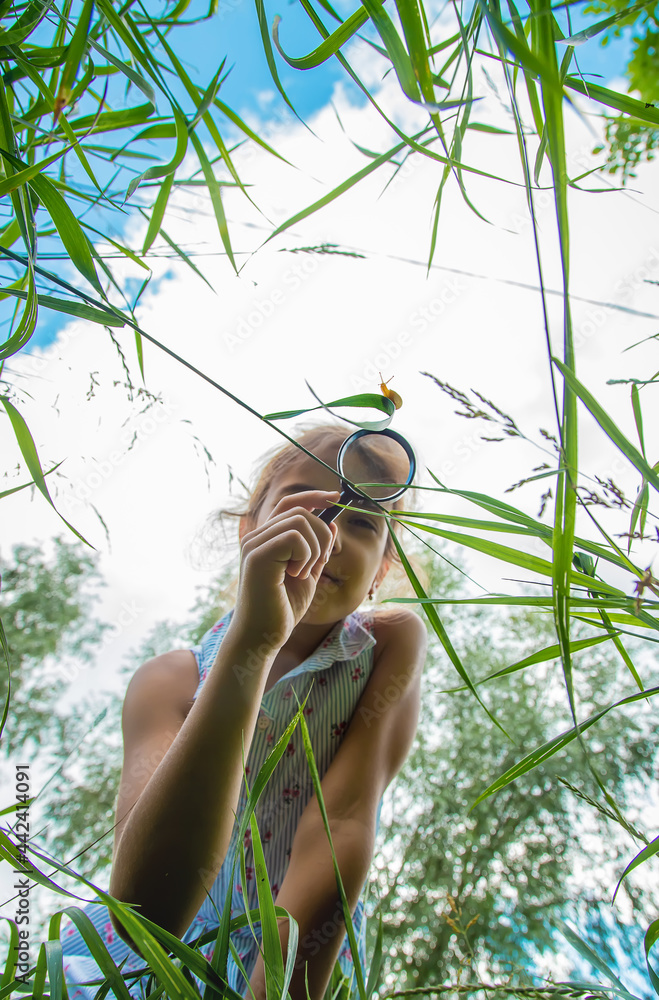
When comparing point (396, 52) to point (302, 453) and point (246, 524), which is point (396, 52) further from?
point (246, 524)

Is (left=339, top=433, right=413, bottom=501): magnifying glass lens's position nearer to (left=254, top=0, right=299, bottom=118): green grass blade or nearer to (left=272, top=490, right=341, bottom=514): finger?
(left=272, top=490, right=341, bottom=514): finger

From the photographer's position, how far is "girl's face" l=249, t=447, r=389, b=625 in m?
0.90

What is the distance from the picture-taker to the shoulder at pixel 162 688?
86 centimetres

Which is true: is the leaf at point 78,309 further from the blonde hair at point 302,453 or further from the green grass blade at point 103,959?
the blonde hair at point 302,453

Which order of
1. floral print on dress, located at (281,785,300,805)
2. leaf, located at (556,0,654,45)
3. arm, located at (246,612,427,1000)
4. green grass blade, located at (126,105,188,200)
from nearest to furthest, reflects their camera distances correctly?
leaf, located at (556,0,654,45) < green grass blade, located at (126,105,188,200) < arm, located at (246,612,427,1000) < floral print on dress, located at (281,785,300,805)

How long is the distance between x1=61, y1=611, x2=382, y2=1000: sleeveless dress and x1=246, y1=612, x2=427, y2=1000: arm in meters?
0.04

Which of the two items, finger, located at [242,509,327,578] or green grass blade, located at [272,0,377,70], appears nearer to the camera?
green grass blade, located at [272,0,377,70]

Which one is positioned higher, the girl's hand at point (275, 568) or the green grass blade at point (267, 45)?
the green grass blade at point (267, 45)

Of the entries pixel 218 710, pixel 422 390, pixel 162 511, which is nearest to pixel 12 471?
pixel 218 710

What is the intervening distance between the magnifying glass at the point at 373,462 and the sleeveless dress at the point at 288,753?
38 cm

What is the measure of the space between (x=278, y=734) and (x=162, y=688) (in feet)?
0.78

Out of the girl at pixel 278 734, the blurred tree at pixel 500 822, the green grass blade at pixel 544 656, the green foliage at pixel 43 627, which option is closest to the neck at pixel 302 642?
the girl at pixel 278 734

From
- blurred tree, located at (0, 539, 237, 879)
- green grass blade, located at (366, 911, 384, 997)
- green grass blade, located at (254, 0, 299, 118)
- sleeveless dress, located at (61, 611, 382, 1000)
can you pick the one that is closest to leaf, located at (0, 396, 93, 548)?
green grass blade, located at (254, 0, 299, 118)

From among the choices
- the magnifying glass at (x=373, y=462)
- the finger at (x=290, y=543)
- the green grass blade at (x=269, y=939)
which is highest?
the magnifying glass at (x=373, y=462)
